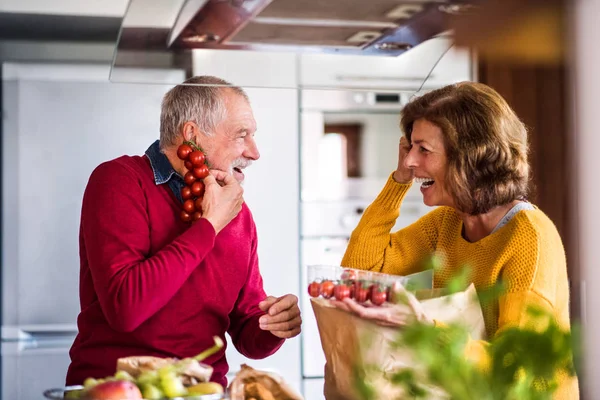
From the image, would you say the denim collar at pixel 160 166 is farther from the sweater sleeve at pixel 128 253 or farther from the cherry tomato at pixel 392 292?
the cherry tomato at pixel 392 292

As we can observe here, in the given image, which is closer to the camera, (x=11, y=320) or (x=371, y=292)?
(x=371, y=292)

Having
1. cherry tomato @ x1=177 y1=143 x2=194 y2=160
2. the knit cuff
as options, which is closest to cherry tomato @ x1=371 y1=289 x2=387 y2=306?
cherry tomato @ x1=177 y1=143 x2=194 y2=160

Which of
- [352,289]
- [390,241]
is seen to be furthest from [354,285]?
[390,241]

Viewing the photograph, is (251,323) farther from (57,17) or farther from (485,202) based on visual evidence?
(57,17)

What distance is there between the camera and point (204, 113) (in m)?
1.63

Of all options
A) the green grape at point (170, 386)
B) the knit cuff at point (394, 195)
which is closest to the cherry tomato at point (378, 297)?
the green grape at point (170, 386)

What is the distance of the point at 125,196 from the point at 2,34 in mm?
1486

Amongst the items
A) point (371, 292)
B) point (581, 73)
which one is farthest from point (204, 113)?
point (581, 73)

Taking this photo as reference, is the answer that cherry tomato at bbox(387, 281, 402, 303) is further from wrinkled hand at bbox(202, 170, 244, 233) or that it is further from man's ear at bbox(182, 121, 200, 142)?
man's ear at bbox(182, 121, 200, 142)

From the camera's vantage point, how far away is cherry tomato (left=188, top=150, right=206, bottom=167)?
156 cm

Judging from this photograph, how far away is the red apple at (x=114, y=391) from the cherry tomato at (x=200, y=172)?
60 centimetres

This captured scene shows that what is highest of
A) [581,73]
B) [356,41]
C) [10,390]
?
[581,73]

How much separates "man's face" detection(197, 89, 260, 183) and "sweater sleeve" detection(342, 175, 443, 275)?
0.37m

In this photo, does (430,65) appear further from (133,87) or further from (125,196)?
(133,87)
